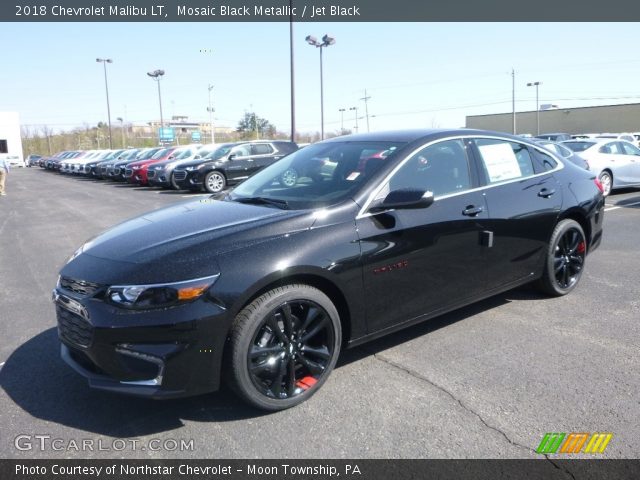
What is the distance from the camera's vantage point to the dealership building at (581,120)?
62.0m

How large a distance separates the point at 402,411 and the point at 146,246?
1.78 m

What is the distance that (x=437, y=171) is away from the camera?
3945mm

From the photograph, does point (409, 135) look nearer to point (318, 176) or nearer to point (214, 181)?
point (318, 176)

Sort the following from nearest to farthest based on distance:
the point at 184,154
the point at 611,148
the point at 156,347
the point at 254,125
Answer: the point at 156,347, the point at 611,148, the point at 184,154, the point at 254,125

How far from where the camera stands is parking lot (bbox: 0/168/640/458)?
274 cm

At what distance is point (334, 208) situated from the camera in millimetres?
3359

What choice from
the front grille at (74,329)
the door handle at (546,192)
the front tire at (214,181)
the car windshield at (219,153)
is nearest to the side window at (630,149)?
the door handle at (546,192)

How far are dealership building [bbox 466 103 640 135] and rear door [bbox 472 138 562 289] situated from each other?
214ft

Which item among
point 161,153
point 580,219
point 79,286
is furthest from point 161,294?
point 161,153

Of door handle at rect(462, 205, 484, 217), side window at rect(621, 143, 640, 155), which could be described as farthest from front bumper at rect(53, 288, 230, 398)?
side window at rect(621, 143, 640, 155)

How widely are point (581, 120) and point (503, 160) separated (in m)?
70.3

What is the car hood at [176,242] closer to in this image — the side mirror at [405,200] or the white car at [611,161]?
the side mirror at [405,200]
